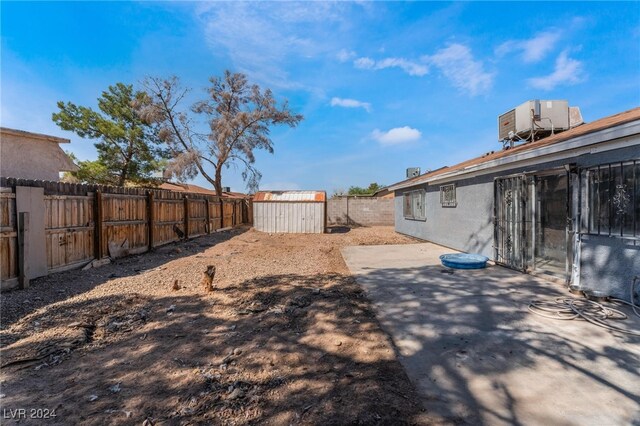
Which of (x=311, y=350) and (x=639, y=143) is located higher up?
(x=639, y=143)

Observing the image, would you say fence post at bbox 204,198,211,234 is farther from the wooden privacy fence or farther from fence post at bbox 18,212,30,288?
fence post at bbox 18,212,30,288

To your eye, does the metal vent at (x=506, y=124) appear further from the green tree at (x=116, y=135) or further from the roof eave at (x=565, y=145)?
the green tree at (x=116, y=135)

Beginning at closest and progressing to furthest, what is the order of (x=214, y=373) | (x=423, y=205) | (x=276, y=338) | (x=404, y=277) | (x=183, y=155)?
(x=214, y=373)
(x=276, y=338)
(x=404, y=277)
(x=423, y=205)
(x=183, y=155)

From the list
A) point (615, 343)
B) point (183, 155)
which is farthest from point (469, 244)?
point (183, 155)

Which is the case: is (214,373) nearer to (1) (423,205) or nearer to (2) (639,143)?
(2) (639,143)

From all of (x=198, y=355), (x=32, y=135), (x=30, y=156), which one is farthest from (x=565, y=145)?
(x=30, y=156)

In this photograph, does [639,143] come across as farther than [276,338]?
Yes

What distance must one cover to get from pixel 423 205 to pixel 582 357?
882cm

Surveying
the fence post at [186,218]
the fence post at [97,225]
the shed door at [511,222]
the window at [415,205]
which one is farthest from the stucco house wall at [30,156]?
the shed door at [511,222]

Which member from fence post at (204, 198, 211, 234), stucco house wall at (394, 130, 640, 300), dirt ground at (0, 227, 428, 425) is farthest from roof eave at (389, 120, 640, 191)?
fence post at (204, 198, 211, 234)

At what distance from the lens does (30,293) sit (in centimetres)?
442

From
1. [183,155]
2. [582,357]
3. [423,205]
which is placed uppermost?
[183,155]

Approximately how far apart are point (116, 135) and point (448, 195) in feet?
66.2

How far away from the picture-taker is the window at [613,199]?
386 cm
